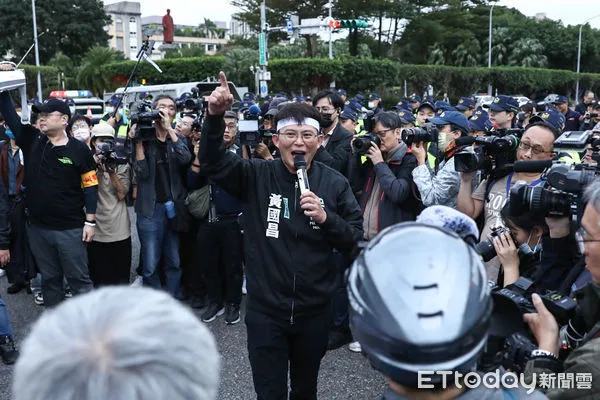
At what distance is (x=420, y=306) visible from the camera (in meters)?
1.09

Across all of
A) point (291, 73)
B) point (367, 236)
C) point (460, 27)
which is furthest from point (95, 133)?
point (460, 27)

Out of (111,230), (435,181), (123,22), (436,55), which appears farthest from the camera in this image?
(123,22)

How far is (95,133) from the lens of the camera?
609 cm

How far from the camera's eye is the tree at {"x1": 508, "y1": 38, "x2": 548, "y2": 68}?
5388cm

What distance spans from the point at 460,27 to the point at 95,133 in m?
44.3

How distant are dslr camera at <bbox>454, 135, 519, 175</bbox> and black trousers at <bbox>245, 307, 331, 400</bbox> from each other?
1487 millimetres

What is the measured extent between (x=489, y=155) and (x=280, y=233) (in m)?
1.71

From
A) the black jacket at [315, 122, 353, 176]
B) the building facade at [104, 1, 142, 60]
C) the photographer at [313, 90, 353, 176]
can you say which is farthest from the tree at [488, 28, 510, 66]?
the building facade at [104, 1, 142, 60]

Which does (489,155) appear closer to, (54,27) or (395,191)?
(395,191)

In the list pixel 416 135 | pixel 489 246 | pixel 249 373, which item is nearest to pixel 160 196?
pixel 249 373

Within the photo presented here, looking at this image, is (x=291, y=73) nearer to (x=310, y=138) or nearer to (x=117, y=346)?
(x=310, y=138)

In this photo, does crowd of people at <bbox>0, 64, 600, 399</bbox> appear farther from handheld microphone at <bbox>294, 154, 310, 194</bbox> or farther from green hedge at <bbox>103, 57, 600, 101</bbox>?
green hedge at <bbox>103, 57, 600, 101</bbox>

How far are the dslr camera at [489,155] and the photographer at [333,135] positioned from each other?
140cm

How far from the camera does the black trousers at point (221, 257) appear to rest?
18.3 ft
